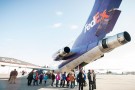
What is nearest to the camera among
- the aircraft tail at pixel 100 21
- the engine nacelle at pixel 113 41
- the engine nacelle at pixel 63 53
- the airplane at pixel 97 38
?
the engine nacelle at pixel 113 41

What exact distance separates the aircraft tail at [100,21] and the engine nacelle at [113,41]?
0.70 meters

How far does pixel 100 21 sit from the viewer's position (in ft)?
32.5

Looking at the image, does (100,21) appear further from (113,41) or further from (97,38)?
(113,41)

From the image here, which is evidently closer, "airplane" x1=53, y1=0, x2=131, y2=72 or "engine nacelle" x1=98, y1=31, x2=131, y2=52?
"engine nacelle" x1=98, y1=31, x2=131, y2=52

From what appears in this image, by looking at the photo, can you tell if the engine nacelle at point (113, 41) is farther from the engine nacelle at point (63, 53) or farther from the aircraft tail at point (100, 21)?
the engine nacelle at point (63, 53)

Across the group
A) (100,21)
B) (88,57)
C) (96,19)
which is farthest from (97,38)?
(88,57)

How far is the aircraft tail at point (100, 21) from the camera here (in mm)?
8991

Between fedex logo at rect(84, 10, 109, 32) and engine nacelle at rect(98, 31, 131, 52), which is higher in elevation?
fedex logo at rect(84, 10, 109, 32)

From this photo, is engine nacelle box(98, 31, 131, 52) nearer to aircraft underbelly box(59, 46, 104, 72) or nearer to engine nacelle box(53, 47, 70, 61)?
aircraft underbelly box(59, 46, 104, 72)

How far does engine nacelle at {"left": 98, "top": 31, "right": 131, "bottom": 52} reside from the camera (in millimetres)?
7840

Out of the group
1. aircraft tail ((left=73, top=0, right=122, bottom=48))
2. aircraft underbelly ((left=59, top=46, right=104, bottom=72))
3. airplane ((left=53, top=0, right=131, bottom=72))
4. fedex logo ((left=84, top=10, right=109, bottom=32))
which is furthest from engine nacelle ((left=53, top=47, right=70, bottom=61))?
fedex logo ((left=84, top=10, right=109, bottom=32))

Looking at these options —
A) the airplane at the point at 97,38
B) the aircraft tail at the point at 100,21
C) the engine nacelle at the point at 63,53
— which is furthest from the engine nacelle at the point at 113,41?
the engine nacelle at the point at 63,53

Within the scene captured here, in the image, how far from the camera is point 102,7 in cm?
1024

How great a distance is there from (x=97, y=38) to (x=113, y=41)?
6.05 feet
